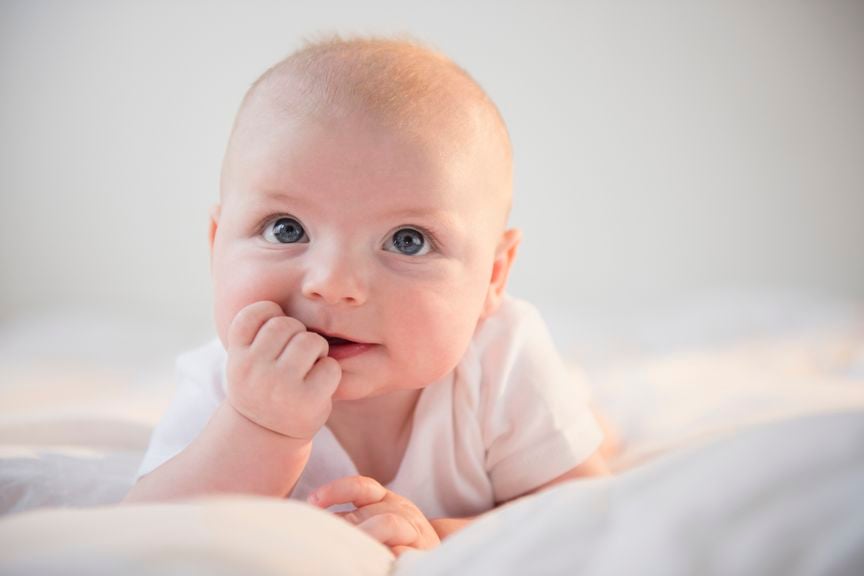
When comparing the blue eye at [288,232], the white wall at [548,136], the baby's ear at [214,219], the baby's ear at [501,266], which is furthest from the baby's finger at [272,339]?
the white wall at [548,136]

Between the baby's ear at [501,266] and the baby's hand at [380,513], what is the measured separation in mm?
320

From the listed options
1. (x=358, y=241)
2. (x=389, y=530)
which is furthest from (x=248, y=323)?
(x=389, y=530)

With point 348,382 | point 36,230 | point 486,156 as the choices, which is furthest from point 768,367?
point 36,230

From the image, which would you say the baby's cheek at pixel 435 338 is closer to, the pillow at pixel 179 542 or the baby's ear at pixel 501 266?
the baby's ear at pixel 501 266

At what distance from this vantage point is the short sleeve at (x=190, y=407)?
Answer: 3.32ft

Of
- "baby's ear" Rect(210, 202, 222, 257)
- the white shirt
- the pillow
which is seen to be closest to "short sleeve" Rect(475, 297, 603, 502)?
the white shirt

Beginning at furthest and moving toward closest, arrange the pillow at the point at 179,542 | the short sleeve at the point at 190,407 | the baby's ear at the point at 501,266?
the baby's ear at the point at 501,266 → the short sleeve at the point at 190,407 → the pillow at the point at 179,542

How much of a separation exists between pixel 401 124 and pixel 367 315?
21 centimetres

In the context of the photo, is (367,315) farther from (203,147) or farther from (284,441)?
(203,147)

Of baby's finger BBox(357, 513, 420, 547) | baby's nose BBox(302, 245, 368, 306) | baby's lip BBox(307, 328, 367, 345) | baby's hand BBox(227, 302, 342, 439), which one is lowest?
baby's finger BBox(357, 513, 420, 547)

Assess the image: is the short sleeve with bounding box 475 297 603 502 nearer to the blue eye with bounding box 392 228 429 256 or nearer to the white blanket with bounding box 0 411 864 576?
the blue eye with bounding box 392 228 429 256

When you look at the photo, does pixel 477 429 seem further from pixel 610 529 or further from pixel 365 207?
pixel 610 529

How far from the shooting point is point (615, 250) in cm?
294

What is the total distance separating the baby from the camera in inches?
34.5
